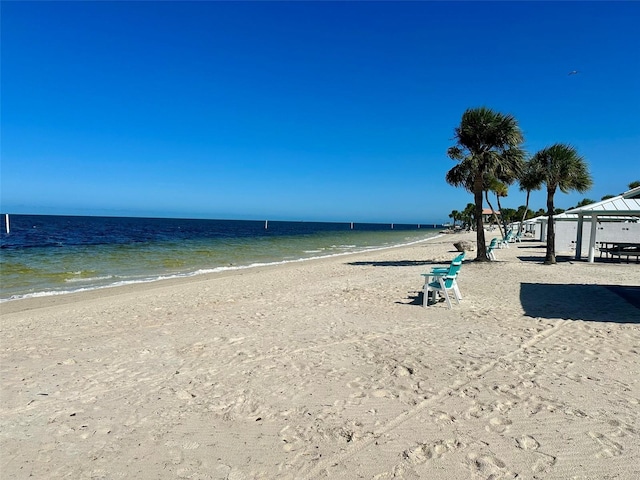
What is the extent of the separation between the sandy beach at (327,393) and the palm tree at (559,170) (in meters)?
8.30

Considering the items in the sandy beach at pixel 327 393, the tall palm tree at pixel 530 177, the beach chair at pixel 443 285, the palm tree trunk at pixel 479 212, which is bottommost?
the sandy beach at pixel 327 393

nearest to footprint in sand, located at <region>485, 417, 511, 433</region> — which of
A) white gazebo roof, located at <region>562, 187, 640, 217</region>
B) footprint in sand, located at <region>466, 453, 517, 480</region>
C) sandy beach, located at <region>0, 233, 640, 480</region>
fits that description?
sandy beach, located at <region>0, 233, 640, 480</region>

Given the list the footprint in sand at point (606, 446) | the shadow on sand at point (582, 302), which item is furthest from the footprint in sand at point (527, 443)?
the shadow on sand at point (582, 302)

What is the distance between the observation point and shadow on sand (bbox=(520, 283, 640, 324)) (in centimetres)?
702

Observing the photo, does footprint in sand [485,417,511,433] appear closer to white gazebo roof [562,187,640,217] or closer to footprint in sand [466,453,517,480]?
footprint in sand [466,453,517,480]

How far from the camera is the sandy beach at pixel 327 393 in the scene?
2.86 metres

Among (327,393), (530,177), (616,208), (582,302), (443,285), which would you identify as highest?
(530,177)

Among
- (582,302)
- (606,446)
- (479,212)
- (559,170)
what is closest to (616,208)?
(559,170)

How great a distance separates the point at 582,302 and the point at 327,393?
6.76 m

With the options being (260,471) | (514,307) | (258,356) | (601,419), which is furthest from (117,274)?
(601,419)

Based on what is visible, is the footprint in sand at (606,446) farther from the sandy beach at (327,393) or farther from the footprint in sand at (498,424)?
the footprint in sand at (498,424)

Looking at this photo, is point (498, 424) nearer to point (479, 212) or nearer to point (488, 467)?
point (488, 467)

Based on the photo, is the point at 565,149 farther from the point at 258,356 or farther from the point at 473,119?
the point at 258,356

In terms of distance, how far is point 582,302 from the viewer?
8242 millimetres
